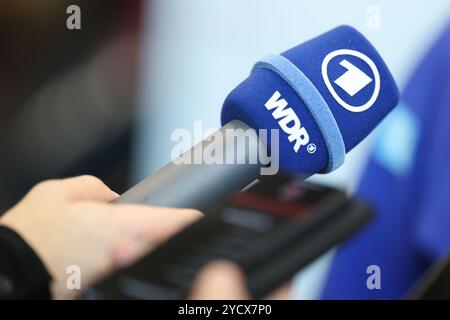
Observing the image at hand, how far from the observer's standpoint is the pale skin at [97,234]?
2.34ft

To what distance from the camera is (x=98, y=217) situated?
0.74 metres

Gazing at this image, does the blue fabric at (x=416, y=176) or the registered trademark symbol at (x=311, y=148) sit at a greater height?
the registered trademark symbol at (x=311, y=148)

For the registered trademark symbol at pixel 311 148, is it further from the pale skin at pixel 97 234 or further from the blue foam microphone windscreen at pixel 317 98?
the pale skin at pixel 97 234

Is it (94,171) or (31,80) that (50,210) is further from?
(31,80)

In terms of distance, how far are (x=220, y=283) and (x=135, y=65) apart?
0.38m

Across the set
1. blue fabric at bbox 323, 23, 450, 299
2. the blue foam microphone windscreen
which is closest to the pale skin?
the blue foam microphone windscreen

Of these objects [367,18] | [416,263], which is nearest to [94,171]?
[367,18]

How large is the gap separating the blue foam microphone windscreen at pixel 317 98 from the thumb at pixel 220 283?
0.36 ft

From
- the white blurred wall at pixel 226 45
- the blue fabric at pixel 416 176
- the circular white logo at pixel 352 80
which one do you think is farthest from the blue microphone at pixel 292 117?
the blue fabric at pixel 416 176

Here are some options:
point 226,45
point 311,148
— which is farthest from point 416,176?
point 311,148

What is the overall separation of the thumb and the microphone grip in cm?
7

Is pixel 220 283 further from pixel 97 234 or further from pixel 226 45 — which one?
pixel 226 45

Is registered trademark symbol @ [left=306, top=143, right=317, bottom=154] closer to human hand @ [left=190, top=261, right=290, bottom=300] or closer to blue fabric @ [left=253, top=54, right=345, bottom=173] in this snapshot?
blue fabric @ [left=253, top=54, right=345, bottom=173]
